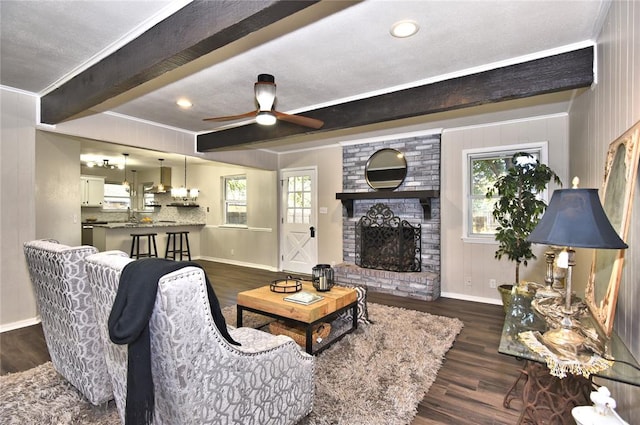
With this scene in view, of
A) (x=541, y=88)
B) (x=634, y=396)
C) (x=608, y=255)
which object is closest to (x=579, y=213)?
(x=608, y=255)

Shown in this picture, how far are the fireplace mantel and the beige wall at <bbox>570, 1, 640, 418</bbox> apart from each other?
2.26 metres

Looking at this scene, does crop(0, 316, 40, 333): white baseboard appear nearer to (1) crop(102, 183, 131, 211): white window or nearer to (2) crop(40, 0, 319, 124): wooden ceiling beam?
(2) crop(40, 0, 319, 124): wooden ceiling beam

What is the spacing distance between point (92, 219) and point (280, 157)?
5758mm

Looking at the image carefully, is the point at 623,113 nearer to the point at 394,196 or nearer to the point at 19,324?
the point at 394,196

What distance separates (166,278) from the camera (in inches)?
49.1

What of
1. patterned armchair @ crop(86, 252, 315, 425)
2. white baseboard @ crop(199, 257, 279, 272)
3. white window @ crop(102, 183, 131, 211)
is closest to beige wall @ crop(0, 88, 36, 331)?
patterned armchair @ crop(86, 252, 315, 425)

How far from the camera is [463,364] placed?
2670 mm

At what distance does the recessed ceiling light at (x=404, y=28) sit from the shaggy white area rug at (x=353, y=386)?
255 cm

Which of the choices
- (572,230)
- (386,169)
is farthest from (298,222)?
(572,230)

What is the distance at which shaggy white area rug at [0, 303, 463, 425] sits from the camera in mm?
1986

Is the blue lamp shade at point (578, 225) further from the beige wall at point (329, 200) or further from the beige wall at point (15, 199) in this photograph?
the beige wall at point (15, 199)

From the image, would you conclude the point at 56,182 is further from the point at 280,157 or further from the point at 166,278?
the point at 166,278

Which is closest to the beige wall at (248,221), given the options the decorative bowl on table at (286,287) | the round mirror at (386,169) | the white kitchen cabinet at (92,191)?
the round mirror at (386,169)

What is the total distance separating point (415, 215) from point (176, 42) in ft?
13.4
